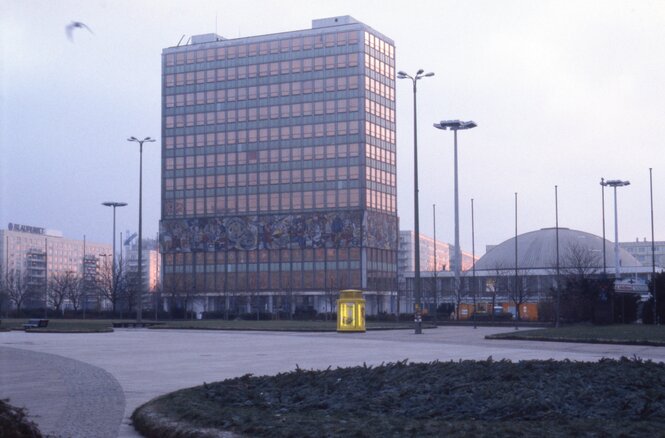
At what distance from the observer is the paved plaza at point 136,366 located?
13.0 meters

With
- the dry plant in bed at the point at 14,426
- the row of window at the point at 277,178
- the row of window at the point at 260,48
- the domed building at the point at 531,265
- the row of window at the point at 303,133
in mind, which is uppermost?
the row of window at the point at 260,48

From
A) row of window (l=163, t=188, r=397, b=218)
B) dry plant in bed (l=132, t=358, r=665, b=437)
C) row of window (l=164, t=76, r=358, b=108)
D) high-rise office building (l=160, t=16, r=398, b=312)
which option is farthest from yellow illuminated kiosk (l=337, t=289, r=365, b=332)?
row of window (l=164, t=76, r=358, b=108)

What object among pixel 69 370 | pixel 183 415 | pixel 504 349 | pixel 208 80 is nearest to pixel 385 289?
pixel 208 80

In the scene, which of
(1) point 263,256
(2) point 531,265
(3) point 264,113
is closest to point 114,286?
(1) point 263,256

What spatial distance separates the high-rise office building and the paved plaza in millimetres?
88967

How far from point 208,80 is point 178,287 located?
32.0 meters

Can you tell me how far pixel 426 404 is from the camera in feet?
36.3

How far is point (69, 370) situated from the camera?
68.1ft

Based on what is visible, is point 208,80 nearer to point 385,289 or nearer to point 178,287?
point 178,287

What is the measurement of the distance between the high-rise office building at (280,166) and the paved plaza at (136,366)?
292 feet

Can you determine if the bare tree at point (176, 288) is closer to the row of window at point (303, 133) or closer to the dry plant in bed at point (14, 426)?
the row of window at point (303, 133)

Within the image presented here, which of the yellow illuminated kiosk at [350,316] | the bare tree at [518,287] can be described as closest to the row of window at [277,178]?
the bare tree at [518,287]

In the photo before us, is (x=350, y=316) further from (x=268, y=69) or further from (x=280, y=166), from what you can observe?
(x=268, y=69)

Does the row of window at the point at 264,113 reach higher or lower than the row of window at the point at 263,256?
higher
